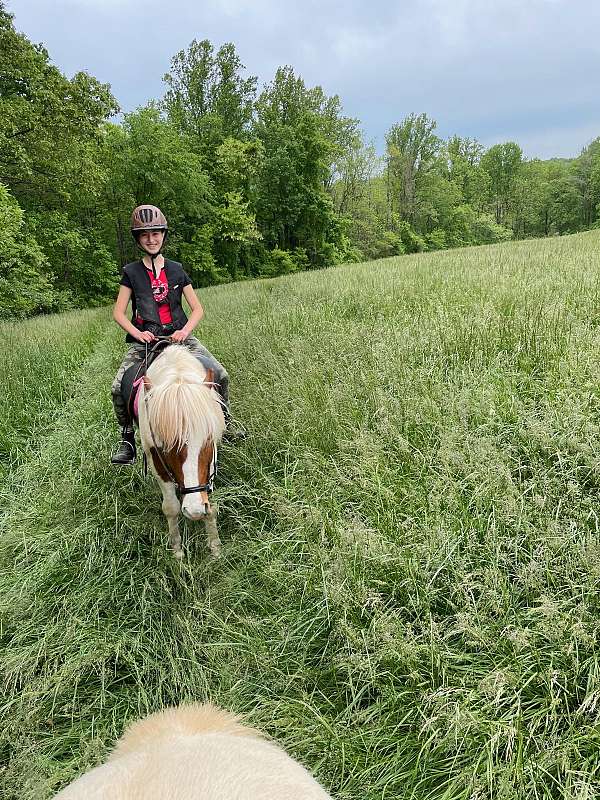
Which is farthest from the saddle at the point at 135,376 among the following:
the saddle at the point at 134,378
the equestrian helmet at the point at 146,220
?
the equestrian helmet at the point at 146,220

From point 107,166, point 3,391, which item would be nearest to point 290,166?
point 107,166

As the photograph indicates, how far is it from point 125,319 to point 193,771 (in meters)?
3.98

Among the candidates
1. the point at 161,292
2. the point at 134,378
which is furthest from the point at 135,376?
the point at 161,292

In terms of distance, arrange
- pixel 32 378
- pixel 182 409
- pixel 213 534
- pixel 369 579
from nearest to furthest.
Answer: pixel 369 579, pixel 182 409, pixel 213 534, pixel 32 378

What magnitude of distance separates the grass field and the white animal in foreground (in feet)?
2.81

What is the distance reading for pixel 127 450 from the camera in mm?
4512

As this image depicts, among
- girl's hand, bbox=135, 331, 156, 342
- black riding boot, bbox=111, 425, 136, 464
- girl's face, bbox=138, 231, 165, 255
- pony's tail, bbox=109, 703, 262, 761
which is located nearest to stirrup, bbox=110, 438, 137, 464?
black riding boot, bbox=111, 425, 136, 464

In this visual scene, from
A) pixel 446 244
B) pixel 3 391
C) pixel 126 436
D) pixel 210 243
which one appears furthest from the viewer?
pixel 446 244

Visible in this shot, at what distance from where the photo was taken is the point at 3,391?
693 centimetres

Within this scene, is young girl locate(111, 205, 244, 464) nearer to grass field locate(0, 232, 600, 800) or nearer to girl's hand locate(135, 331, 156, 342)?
girl's hand locate(135, 331, 156, 342)

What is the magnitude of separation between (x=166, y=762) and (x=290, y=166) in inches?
1522

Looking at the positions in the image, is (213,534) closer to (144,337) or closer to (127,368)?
(127,368)

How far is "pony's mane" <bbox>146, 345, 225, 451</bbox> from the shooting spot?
3178 millimetres

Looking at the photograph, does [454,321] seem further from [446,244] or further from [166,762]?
[446,244]
